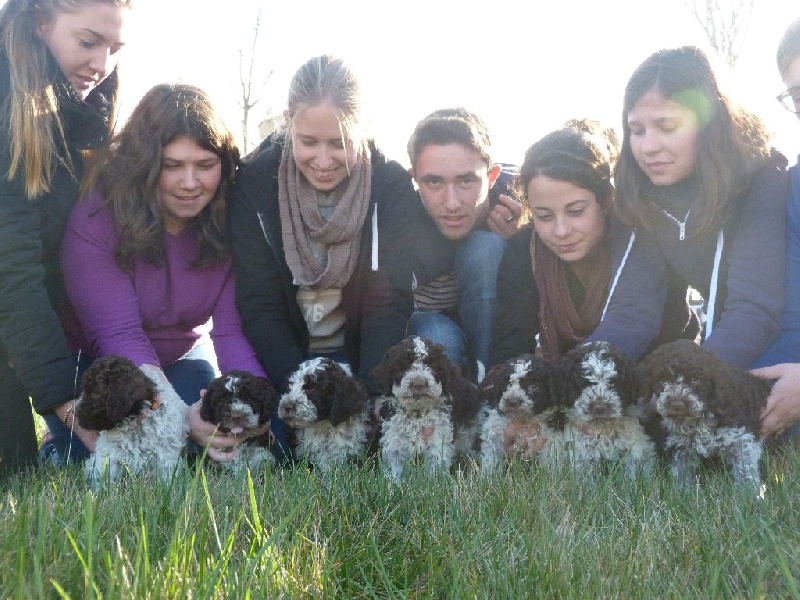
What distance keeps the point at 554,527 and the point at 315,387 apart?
2076mm

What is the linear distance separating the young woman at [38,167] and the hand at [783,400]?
11.7 ft

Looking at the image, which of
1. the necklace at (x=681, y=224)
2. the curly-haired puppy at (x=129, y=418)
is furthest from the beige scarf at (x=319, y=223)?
the necklace at (x=681, y=224)

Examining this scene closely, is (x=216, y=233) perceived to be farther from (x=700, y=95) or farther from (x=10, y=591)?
(x=10, y=591)

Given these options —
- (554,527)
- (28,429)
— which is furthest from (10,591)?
(28,429)

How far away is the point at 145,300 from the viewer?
4961 mm

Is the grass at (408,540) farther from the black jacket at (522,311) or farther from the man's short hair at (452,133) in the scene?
the man's short hair at (452,133)

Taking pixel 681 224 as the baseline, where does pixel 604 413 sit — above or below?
below

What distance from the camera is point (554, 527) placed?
2.64 m

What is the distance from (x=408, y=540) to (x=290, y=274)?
280 cm

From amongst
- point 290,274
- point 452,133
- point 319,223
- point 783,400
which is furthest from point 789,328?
point 290,274

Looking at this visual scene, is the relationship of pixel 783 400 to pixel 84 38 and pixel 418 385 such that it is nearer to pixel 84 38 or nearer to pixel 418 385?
pixel 418 385

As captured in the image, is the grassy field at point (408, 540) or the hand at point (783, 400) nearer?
the grassy field at point (408, 540)

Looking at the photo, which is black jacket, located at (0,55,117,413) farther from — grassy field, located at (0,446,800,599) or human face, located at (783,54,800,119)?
human face, located at (783,54,800,119)

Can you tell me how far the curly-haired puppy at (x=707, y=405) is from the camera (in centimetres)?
373
